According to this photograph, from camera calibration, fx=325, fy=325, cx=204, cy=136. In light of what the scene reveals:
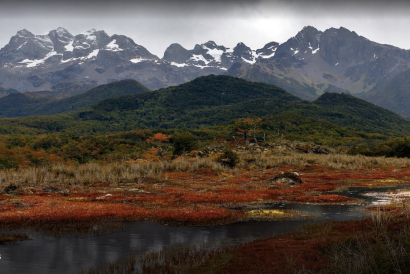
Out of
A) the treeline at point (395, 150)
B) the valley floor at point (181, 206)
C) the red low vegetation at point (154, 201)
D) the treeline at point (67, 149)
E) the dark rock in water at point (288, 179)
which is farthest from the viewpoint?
the treeline at point (395, 150)

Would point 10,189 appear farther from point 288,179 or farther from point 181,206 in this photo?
point 288,179

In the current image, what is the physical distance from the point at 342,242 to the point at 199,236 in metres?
5.92

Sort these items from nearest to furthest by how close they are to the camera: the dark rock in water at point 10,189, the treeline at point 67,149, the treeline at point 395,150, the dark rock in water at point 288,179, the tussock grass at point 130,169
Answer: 1. the dark rock in water at point 10,189
2. the tussock grass at point 130,169
3. the dark rock in water at point 288,179
4. the treeline at point 67,149
5. the treeline at point 395,150

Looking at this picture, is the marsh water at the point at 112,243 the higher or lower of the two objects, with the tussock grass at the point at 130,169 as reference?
higher

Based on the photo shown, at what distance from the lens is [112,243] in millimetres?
12844

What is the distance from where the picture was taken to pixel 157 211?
18469mm

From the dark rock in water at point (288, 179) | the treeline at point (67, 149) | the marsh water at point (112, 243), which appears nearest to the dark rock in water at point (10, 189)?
the marsh water at point (112, 243)

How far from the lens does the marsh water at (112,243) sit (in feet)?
34.5

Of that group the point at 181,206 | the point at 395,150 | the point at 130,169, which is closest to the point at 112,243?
the point at 181,206

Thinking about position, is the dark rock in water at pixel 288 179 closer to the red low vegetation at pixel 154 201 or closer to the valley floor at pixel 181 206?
the valley floor at pixel 181 206

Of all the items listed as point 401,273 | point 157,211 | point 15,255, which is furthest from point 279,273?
point 157,211

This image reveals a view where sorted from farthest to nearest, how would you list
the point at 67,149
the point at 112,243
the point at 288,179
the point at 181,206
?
1. the point at 67,149
2. the point at 288,179
3. the point at 181,206
4. the point at 112,243

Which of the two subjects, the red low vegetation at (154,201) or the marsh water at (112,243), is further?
the red low vegetation at (154,201)

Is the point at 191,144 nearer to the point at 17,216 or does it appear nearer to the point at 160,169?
the point at 160,169
